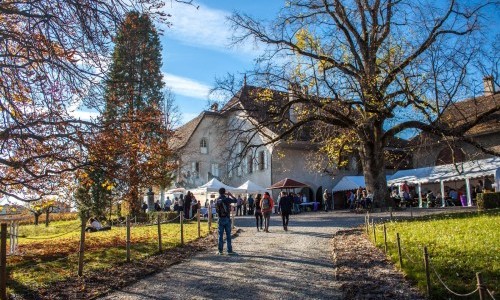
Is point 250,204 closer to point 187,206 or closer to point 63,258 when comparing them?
point 187,206

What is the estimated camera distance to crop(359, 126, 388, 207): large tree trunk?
84.5 ft

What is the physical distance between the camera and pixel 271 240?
15.1 meters

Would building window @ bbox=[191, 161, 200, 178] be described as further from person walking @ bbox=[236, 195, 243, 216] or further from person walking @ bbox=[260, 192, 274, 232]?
person walking @ bbox=[260, 192, 274, 232]

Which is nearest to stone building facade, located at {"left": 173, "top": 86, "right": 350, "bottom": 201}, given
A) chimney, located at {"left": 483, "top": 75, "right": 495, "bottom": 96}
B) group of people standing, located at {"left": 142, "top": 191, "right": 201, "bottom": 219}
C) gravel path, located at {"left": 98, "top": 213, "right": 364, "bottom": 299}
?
group of people standing, located at {"left": 142, "top": 191, "right": 201, "bottom": 219}

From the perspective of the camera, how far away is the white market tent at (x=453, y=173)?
28984 millimetres

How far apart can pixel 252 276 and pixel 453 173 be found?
25715 mm

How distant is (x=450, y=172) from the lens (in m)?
31.6

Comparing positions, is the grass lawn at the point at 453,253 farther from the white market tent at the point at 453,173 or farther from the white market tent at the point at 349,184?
the white market tent at the point at 349,184

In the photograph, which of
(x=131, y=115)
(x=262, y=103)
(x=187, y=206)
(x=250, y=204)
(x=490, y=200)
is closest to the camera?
(x=131, y=115)

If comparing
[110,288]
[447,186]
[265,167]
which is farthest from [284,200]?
[447,186]

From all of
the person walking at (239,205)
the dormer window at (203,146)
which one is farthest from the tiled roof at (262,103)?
the dormer window at (203,146)

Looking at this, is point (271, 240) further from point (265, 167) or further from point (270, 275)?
point (265, 167)

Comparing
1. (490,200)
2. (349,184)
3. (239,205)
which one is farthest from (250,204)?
(490,200)

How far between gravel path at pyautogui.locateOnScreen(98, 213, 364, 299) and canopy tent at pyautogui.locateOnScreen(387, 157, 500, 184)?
705 inches
